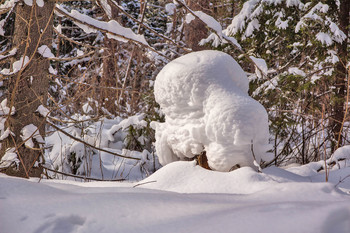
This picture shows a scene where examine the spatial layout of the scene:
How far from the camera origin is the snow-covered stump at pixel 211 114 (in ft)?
8.87

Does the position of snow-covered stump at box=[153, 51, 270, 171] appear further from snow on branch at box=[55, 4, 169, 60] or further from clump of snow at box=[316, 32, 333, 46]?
clump of snow at box=[316, 32, 333, 46]

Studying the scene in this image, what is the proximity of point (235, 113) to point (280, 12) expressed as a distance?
9.76 feet

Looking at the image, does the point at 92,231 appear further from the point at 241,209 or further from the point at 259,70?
the point at 259,70

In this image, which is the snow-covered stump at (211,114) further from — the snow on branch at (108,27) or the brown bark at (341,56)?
the brown bark at (341,56)

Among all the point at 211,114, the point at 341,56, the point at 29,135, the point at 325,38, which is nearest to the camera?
the point at 211,114

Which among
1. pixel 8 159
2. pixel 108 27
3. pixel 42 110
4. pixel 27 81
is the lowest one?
pixel 8 159

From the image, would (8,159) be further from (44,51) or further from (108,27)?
(108,27)

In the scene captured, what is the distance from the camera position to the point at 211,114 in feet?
9.09

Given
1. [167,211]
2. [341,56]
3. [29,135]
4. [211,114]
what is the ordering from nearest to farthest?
1. [167,211]
2. [211,114]
3. [29,135]
4. [341,56]

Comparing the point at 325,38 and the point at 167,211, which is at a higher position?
the point at 325,38

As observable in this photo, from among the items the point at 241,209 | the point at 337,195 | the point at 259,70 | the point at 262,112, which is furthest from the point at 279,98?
the point at 241,209

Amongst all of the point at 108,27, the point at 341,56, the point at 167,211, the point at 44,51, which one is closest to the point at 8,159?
the point at 44,51

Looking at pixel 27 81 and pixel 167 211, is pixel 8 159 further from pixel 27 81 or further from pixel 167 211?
pixel 167 211

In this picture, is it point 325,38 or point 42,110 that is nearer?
Result: point 42,110
